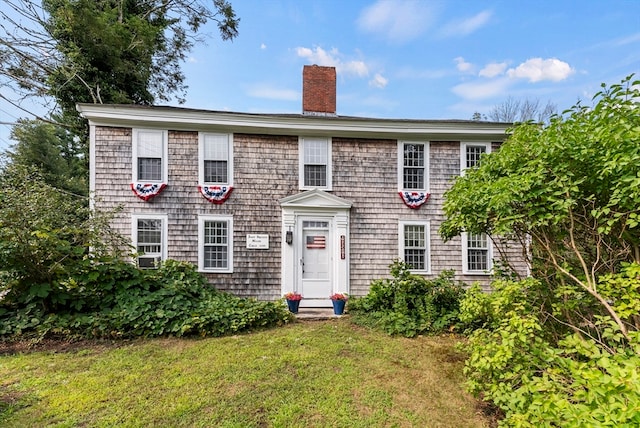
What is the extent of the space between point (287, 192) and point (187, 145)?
2714 mm

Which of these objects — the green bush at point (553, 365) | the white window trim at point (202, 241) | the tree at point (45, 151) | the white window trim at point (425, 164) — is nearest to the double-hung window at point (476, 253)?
the white window trim at point (425, 164)

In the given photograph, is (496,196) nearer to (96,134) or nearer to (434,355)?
(434,355)

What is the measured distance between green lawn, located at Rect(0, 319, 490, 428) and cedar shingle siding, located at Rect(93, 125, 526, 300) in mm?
2622

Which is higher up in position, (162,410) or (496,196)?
(496,196)

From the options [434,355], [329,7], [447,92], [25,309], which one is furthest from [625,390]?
[447,92]

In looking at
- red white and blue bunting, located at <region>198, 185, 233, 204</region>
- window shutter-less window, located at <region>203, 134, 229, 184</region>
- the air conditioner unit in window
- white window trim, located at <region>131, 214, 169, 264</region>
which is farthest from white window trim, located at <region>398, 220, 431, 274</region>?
the air conditioner unit in window

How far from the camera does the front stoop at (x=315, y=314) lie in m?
6.20

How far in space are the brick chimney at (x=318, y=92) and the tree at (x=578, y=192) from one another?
681cm

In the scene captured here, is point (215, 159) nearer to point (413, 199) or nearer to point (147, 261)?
point (147, 261)

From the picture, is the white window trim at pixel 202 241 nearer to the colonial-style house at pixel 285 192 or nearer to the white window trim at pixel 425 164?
the colonial-style house at pixel 285 192

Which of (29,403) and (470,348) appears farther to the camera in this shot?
(470,348)

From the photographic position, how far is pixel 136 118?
22.7 feet

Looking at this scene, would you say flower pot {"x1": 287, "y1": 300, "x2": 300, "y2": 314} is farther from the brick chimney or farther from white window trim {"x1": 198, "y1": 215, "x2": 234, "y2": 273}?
the brick chimney

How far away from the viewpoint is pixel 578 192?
2.58 metres
